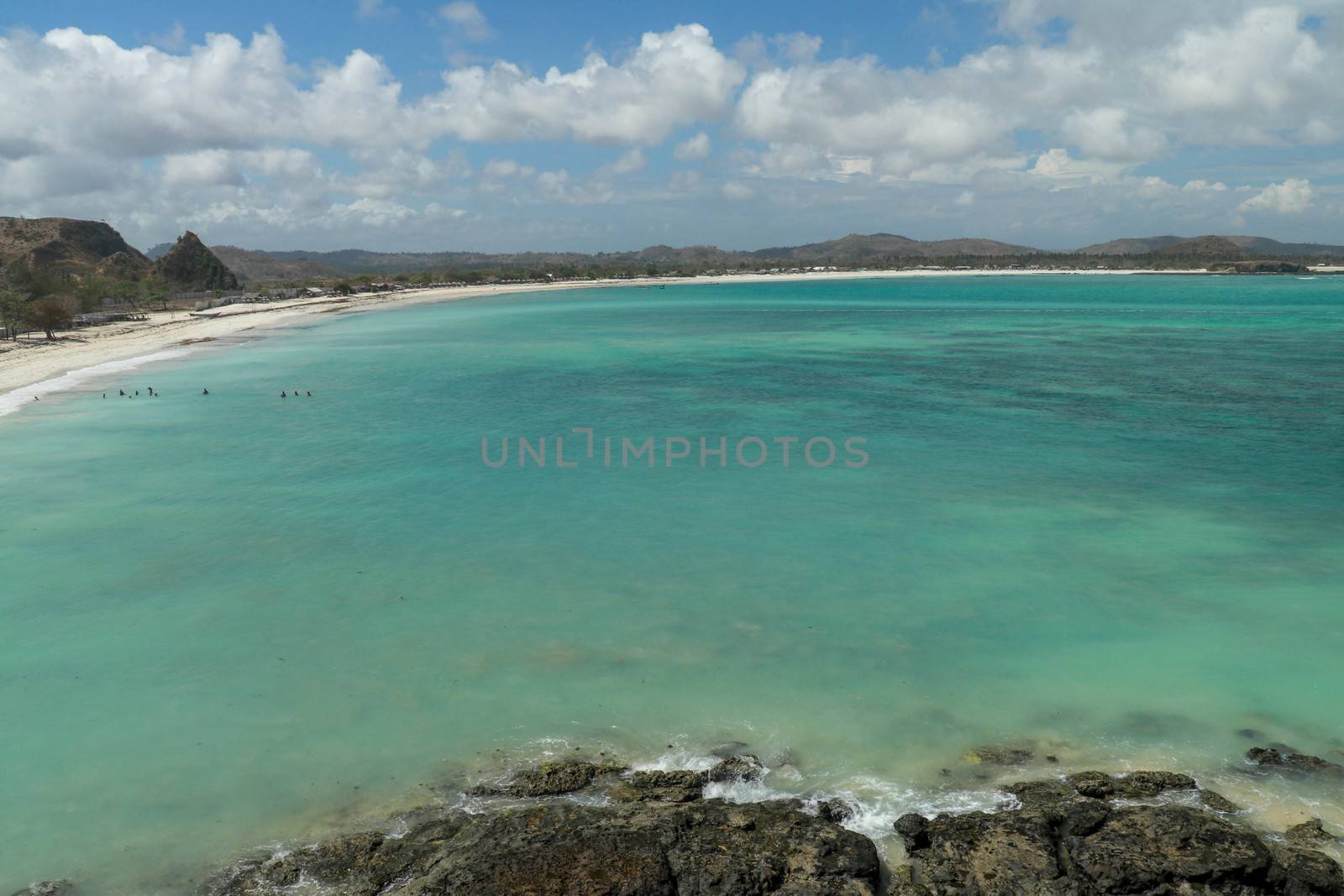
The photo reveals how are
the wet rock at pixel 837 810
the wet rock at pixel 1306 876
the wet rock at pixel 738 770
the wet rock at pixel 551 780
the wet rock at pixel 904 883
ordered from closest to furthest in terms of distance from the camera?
the wet rock at pixel 1306 876, the wet rock at pixel 904 883, the wet rock at pixel 837 810, the wet rock at pixel 551 780, the wet rock at pixel 738 770

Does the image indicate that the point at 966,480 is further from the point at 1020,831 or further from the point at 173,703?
the point at 173,703

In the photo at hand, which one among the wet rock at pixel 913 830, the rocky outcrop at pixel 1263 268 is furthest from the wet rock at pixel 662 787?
the rocky outcrop at pixel 1263 268

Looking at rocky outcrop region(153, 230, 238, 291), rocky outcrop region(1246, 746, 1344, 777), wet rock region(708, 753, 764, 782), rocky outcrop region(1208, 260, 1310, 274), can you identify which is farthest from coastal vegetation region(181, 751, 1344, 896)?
rocky outcrop region(1208, 260, 1310, 274)

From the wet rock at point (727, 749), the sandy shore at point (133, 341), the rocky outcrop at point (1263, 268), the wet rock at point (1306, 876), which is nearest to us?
the wet rock at point (1306, 876)

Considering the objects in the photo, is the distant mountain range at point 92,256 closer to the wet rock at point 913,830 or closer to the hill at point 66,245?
the hill at point 66,245

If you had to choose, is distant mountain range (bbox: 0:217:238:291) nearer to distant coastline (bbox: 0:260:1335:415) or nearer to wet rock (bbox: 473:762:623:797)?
distant coastline (bbox: 0:260:1335:415)

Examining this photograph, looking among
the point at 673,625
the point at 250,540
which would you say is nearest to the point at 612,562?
the point at 673,625
